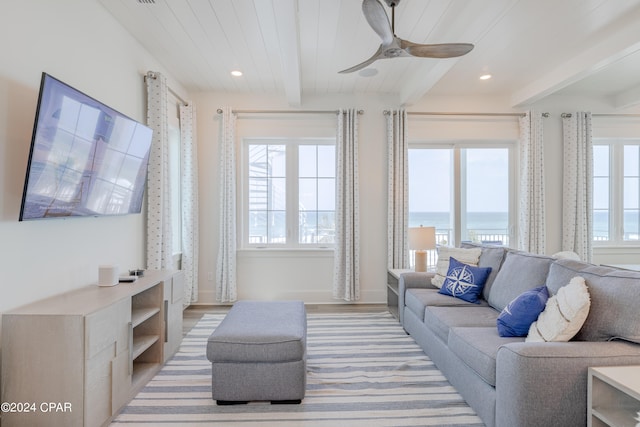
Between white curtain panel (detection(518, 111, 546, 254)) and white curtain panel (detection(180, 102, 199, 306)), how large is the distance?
4.34 m

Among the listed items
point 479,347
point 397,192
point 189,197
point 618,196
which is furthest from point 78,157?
point 618,196

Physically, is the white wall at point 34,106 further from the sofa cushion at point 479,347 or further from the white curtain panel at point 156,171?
the sofa cushion at point 479,347

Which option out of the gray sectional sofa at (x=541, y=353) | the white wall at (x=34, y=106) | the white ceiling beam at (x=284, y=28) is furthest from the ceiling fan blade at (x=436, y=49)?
the white wall at (x=34, y=106)

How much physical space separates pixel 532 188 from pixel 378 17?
11.8 feet

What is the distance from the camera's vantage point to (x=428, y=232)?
3.61 meters

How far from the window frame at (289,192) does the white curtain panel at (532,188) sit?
2.58 metres

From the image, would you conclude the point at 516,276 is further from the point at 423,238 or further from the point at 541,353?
the point at 423,238

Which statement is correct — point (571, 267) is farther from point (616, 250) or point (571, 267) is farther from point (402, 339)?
point (616, 250)

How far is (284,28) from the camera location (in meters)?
2.53

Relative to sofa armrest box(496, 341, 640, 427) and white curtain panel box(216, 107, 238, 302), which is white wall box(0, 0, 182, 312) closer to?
white curtain panel box(216, 107, 238, 302)

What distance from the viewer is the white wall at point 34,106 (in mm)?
1745

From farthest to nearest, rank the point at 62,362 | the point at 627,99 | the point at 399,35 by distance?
the point at 627,99 → the point at 399,35 → the point at 62,362

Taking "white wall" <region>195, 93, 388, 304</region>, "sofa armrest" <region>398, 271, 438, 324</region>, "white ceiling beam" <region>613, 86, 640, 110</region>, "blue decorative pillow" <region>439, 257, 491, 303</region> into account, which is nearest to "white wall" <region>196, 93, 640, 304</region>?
"white wall" <region>195, 93, 388, 304</region>

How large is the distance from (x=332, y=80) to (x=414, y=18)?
4.92ft
